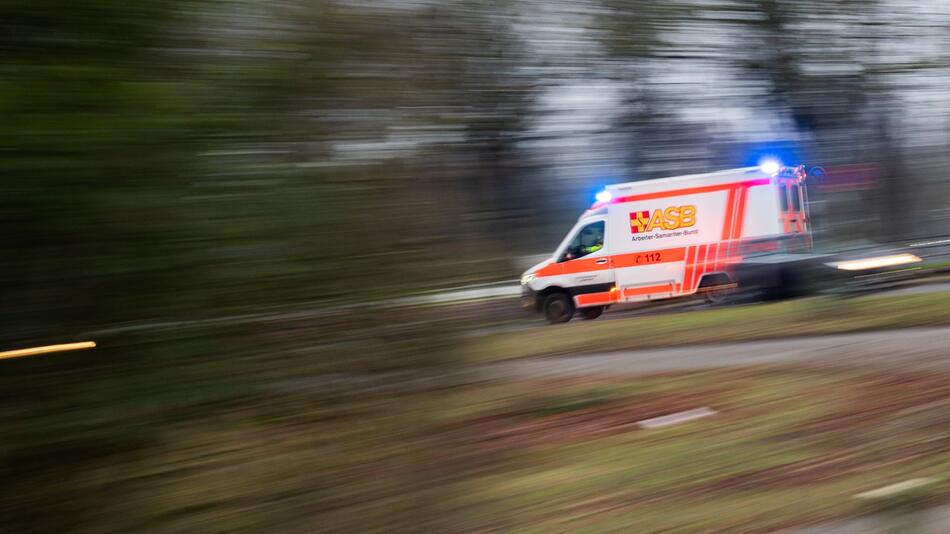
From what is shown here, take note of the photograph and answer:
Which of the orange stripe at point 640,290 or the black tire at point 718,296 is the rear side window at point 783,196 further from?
the orange stripe at point 640,290

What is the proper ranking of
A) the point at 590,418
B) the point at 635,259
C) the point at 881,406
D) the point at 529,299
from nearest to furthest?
the point at 529,299, the point at 881,406, the point at 590,418, the point at 635,259

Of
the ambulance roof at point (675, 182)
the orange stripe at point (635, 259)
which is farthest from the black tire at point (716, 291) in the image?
the ambulance roof at point (675, 182)

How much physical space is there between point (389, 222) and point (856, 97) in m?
5.61

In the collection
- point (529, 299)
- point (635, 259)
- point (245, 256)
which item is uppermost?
point (245, 256)

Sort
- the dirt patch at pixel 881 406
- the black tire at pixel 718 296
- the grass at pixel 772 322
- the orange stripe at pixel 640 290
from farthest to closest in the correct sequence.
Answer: the orange stripe at pixel 640 290 → the black tire at pixel 718 296 → the grass at pixel 772 322 → the dirt patch at pixel 881 406

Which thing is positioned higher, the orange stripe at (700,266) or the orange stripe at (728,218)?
the orange stripe at (728,218)

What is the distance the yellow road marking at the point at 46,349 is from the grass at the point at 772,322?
8.12 m

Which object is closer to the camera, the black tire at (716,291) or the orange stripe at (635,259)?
the black tire at (716,291)

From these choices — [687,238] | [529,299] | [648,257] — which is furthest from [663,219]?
[529,299]

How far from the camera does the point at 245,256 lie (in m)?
2.97

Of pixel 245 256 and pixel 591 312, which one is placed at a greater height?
pixel 245 256

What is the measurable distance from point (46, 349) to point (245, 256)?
654 mm

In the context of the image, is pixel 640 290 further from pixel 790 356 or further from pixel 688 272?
pixel 790 356

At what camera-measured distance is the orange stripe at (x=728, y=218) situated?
1221 centimetres
